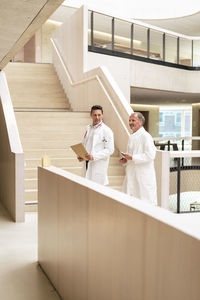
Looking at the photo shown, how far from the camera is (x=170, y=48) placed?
1385 cm

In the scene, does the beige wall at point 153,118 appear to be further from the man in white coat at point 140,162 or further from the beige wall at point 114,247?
the beige wall at point 114,247

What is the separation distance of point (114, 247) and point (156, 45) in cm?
1234

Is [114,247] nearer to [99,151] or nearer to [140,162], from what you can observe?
[140,162]

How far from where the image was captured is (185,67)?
1480 centimetres

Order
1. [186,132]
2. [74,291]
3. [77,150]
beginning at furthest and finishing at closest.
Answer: [186,132]
[77,150]
[74,291]

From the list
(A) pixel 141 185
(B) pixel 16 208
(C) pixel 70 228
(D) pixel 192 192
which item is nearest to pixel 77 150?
(A) pixel 141 185

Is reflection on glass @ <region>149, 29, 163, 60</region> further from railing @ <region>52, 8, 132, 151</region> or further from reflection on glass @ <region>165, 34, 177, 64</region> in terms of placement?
railing @ <region>52, 8, 132, 151</region>

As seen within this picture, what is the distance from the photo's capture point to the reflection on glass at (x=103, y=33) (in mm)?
11038

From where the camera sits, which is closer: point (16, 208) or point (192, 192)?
point (16, 208)

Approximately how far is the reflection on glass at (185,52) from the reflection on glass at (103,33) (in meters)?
3.69

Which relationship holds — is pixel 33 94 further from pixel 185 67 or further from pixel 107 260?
pixel 107 260

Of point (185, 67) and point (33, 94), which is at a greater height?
point (185, 67)

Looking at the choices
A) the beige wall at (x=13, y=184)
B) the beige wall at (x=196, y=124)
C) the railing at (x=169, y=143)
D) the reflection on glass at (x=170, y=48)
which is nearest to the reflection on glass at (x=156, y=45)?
the reflection on glass at (x=170, y=48)

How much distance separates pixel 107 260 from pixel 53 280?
1394mm
